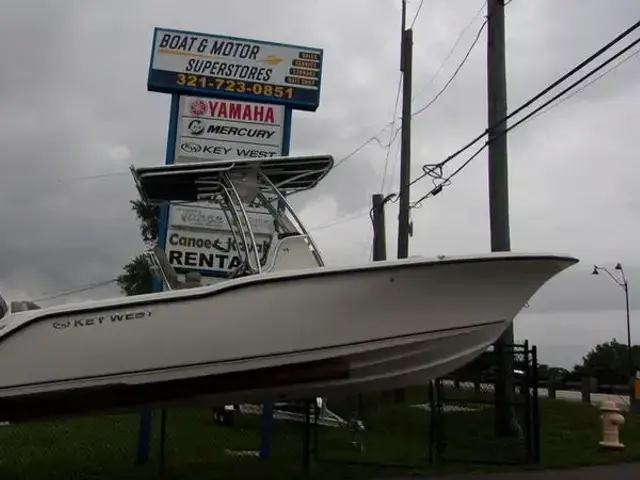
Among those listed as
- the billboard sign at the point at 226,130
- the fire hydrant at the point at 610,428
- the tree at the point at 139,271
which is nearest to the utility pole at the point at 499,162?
the fire hydrant at the point at 610,428

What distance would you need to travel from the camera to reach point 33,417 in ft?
25.5

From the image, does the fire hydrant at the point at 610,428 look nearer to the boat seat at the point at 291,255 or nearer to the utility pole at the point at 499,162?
the utility pole at the point at 499,162

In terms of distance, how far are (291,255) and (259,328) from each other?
108 centimetres

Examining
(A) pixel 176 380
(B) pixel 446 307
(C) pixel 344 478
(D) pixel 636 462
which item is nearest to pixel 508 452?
(D) pixel 636 462

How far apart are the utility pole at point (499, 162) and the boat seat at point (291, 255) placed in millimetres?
4729

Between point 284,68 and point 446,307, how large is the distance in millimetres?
6289

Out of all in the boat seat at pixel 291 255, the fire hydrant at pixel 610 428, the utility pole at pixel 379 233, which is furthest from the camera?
the utility pole at pixel 379 233

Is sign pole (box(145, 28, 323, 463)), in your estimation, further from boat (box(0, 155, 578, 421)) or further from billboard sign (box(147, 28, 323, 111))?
boat (box(0, 155, 578, 421))

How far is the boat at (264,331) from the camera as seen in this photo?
6996mm

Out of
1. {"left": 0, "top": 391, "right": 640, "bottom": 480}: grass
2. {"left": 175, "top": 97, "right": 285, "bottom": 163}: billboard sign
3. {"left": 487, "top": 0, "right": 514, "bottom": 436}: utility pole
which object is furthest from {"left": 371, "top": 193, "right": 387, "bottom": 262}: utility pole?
{"left": 175, "top": 97, "right": 285, "bottom": 163}: billboard sign

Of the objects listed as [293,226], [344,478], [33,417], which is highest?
[293,226]

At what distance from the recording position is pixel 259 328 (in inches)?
276

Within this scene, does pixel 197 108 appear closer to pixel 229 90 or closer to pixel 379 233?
pixel 229 90

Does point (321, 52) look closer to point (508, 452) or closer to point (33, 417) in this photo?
point (508, 452)
